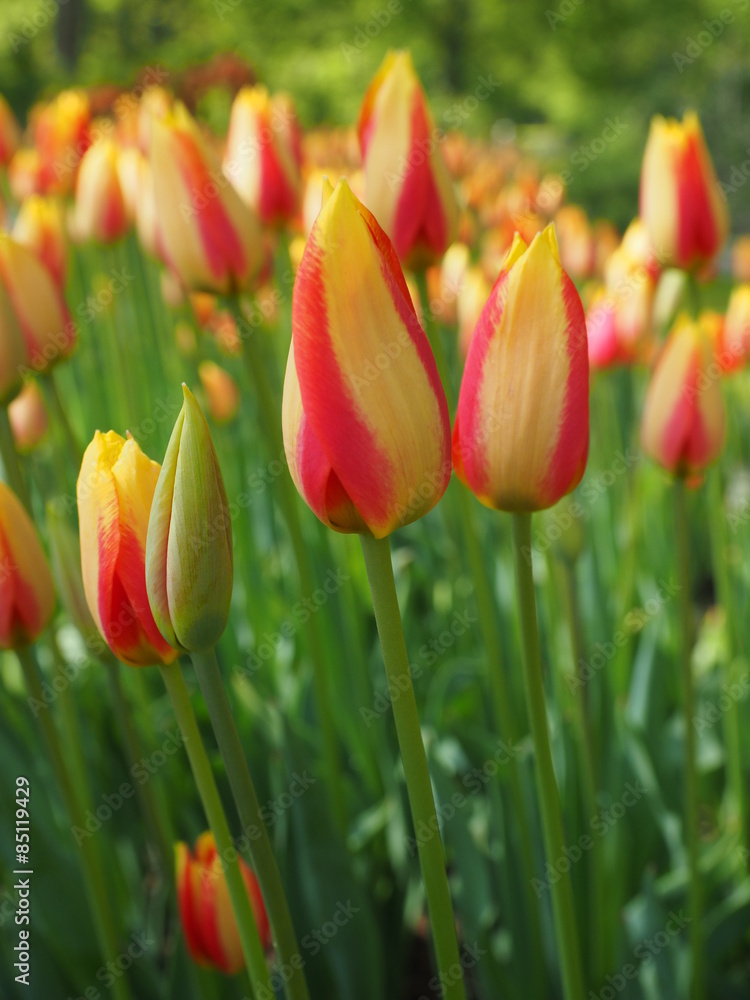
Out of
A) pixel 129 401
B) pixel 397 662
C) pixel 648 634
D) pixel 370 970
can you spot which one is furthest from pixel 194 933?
pixel 129 401

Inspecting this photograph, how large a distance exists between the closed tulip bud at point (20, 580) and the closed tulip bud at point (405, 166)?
21.6 inches

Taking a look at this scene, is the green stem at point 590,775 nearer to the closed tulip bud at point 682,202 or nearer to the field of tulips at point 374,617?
the field of tulips at point 374,617

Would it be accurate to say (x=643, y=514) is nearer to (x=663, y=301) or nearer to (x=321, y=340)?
(x=663, y=301)

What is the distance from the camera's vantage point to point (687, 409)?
1218 mm

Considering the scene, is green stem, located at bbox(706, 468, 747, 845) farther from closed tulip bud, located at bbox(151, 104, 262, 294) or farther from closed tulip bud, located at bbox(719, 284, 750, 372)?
closed tulip bud, located at bbox(151, 104, 262, 294)

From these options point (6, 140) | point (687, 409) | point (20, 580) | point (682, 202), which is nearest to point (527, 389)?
point (20, 580)

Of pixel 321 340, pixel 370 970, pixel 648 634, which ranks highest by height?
pixel 321 340

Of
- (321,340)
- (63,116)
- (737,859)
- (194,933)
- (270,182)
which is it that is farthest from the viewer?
(63,116)

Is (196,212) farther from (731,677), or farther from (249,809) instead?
(731,677)

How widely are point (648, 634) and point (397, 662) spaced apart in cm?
133

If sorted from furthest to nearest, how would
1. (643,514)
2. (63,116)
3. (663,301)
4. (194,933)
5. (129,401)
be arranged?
(63,116) < (643,514) < (129,401) < (663,301) < (194,933)

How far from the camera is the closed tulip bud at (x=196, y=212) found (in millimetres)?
1282

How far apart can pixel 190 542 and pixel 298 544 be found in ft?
2.44

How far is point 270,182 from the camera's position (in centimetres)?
167
